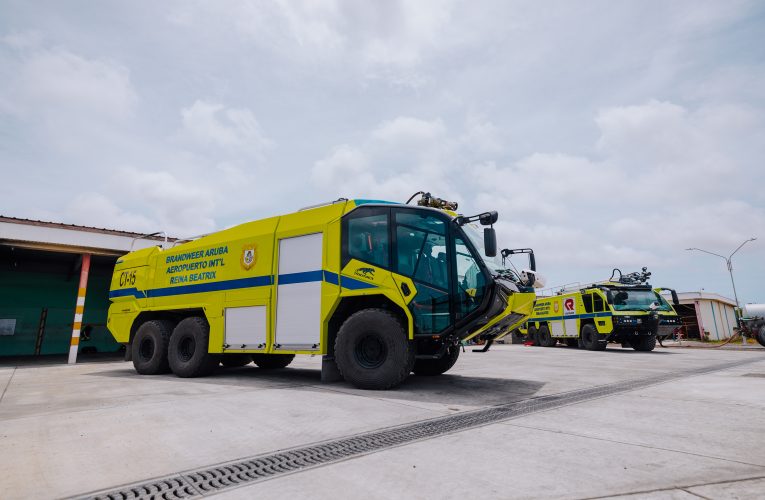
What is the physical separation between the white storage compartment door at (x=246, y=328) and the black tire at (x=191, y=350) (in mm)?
622

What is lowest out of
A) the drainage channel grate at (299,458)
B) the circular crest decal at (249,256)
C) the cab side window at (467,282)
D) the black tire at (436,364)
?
the drainage channel grate at (299,458)

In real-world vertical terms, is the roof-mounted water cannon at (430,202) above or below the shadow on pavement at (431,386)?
above

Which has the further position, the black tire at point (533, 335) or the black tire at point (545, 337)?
the black tire at point (533, 335)

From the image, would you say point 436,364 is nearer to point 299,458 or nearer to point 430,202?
point 430,202

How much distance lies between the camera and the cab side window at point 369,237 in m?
5.93

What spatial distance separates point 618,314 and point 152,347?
14.6m

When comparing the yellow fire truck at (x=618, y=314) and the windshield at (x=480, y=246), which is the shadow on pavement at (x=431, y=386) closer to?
the windshield at (x=480, y=246)

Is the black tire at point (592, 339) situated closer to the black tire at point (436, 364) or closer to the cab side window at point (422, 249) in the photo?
the black tire at point (436, 364)

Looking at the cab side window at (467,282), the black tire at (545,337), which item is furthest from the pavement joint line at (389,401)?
the black tire at (545,337)

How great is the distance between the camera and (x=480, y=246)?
6.07 m

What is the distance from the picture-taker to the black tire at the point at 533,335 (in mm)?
21500

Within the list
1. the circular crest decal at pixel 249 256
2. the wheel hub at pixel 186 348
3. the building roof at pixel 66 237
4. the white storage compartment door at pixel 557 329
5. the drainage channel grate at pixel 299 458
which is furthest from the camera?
the white storage compartment door at pixel 557 329

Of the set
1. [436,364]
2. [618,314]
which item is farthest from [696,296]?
[436,364]

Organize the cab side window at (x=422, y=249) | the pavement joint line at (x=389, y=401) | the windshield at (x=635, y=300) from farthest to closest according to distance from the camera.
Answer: the windshield at (x=635, y=300) → the cab side window at (x=422, y=249) → the pavement joint line at (x=389, y=401)
